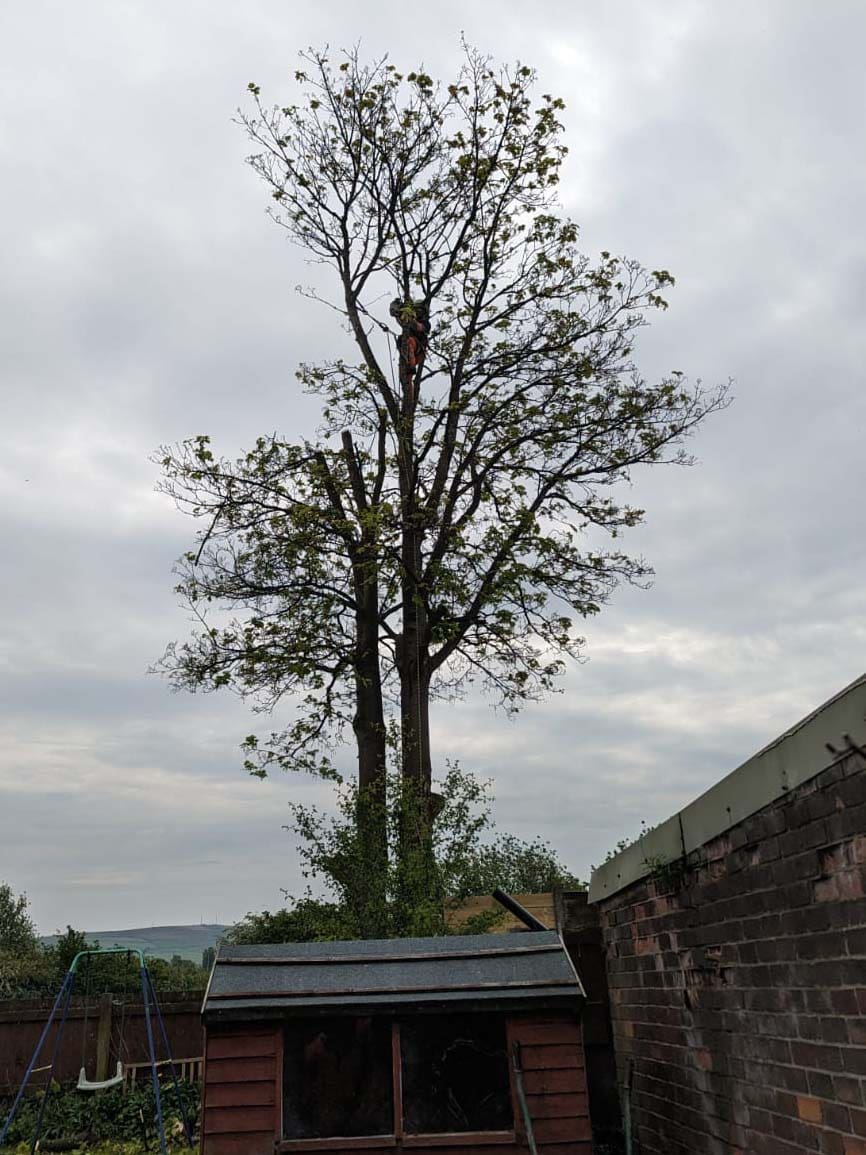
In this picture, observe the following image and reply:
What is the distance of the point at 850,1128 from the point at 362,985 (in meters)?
4.07

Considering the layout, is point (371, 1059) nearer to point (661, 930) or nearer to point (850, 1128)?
point (661, 930)

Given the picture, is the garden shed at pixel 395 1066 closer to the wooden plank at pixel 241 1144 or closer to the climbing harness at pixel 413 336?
the wooden plank at pixel 241 1144

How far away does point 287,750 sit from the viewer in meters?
17.3

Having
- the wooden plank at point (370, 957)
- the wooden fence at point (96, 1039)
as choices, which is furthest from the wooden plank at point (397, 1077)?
the wooden fence at point (96, 1039)

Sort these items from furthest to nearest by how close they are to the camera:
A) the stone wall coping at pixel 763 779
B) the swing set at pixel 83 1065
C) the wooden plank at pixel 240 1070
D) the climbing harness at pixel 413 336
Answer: the climbing harness at pixel 413 336 → the swing set at pixel 83 1065 → the wooden plank at pixel 240 1070 → the stone wall coping at pixel 763 779

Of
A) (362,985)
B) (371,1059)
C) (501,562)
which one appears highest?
(501,562)

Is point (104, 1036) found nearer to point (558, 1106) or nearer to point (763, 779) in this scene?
point (558, 1106)

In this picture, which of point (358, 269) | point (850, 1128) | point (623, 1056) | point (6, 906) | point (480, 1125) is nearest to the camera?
point (850, 1128)

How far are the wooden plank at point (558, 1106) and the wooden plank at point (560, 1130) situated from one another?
0.11ft

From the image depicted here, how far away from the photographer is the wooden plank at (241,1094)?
25.1 feet

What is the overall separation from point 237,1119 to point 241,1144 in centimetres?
17

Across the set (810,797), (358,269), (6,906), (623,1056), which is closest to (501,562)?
(358,269)

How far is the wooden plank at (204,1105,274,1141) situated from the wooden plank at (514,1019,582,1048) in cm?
197

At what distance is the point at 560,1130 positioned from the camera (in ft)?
25.3
